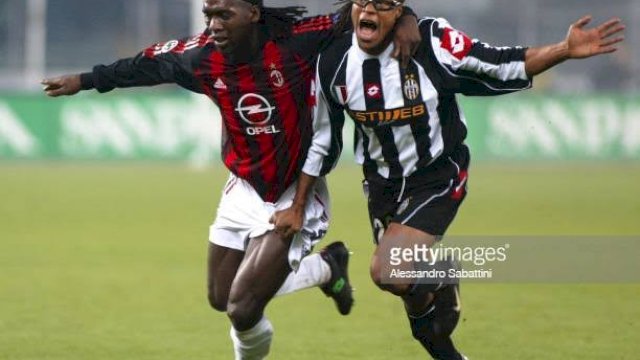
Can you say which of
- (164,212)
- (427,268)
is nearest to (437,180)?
(427,268)

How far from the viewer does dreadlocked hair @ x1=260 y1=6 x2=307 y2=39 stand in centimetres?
757

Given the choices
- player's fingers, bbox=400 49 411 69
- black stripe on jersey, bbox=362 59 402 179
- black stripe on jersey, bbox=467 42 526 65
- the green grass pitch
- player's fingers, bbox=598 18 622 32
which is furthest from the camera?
the green grass pitch

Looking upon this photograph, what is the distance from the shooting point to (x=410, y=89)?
7.23 metres

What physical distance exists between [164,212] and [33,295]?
6862 millimetres

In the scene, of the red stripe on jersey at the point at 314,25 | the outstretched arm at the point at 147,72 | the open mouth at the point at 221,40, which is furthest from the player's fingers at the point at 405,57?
the outstretched arm at the point at 147,72

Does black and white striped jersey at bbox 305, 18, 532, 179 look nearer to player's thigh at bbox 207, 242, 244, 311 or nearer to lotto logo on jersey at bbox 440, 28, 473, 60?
lotto logo on jersey at bbox 440, 28, 473, 60

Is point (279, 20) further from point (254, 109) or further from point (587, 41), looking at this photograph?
point (587, 41)

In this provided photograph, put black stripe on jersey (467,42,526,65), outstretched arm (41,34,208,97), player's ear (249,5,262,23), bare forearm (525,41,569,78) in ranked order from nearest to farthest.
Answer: bare forearm (525,41,569,78)
black stripe on jersey (467,42,526,65)
player's ear (249,5,262,23)
outstretched arm (41,34,208,97)

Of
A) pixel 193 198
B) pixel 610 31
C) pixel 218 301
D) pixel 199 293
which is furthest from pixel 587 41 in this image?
pixel 193 198

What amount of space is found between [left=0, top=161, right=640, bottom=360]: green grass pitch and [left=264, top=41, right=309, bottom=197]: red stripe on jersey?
1.49m

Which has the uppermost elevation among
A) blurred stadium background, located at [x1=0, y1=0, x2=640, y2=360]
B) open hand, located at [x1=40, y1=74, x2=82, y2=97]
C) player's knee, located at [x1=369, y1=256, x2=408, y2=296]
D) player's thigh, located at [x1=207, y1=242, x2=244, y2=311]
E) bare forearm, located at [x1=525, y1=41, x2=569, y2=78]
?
bare forearm, located at [x1=525, y1=41, x2=569, y2=78]

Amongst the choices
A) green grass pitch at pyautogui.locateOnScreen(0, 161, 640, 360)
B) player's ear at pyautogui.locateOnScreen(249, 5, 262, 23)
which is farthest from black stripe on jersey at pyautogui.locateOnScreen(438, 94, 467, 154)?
green grass pitch at pyautogui.locateOnScreen(0, 161, 640, 360)

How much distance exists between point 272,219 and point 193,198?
12375mm

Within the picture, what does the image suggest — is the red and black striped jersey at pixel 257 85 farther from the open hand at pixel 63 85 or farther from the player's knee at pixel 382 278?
the player's knee at pixel 382 278
